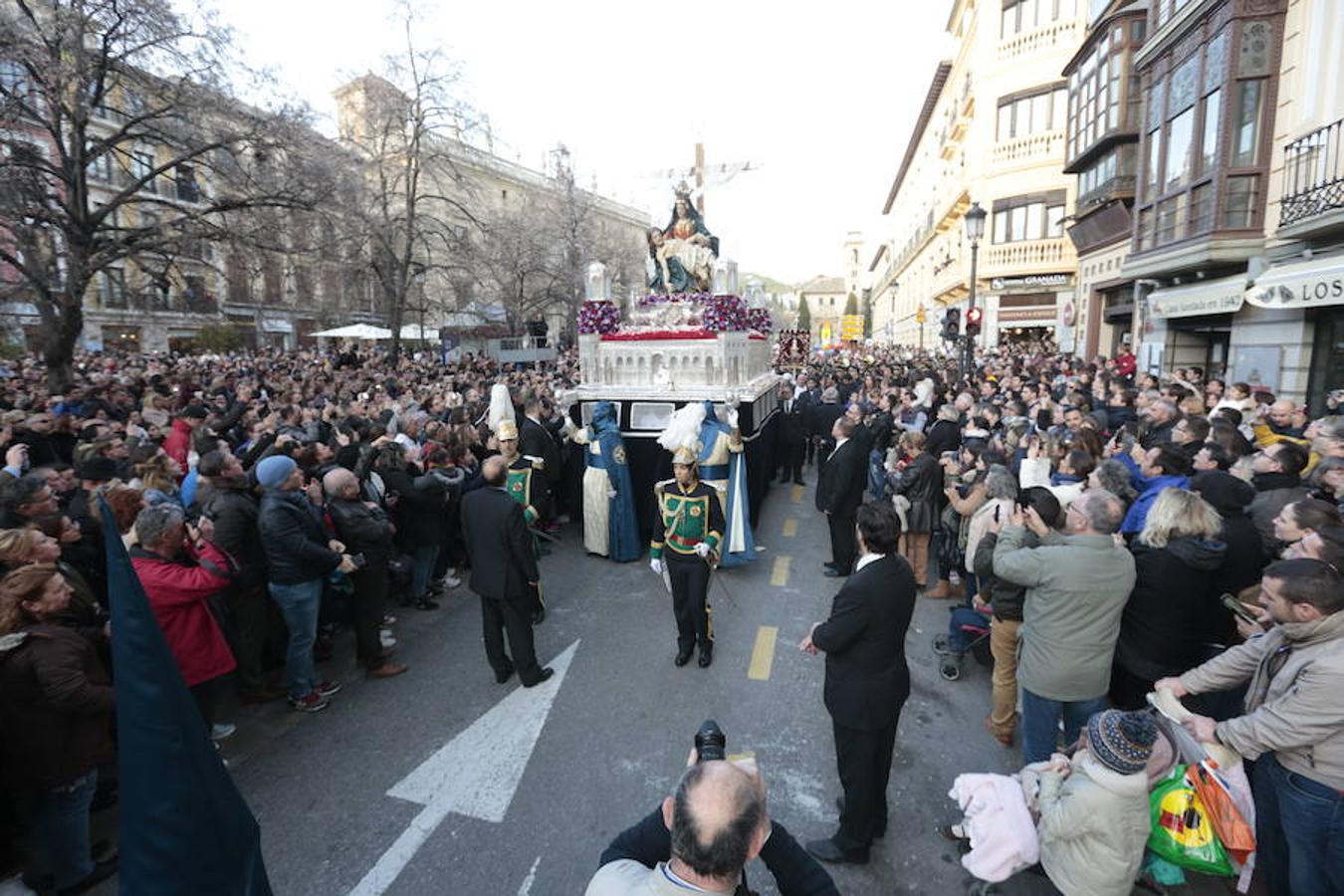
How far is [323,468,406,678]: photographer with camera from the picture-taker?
509cm

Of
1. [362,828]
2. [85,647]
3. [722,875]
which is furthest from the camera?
[362,828]

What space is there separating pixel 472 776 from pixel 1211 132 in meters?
16.0

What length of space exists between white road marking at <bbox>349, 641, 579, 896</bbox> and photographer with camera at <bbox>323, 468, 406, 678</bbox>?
1.23 metres

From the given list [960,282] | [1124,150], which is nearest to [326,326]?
[960,282]

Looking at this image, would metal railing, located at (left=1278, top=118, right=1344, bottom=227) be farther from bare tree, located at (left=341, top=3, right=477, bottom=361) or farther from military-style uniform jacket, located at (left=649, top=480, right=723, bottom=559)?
bare tree, located at (left=341, top=3, right=477, bottom=361)

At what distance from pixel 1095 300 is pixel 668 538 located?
21.0m

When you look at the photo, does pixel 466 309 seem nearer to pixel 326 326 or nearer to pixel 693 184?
pixel 326 326

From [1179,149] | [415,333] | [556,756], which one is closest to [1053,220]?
[1179,149]

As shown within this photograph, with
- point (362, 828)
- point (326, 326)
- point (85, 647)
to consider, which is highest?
point (326, 326)

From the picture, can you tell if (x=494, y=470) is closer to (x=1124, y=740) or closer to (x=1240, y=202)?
(x=1124, y=740)

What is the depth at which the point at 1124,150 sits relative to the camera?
17.6m

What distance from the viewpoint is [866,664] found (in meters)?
3.27

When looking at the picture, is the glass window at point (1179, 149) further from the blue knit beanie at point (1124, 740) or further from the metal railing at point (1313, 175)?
the blue knit beanie at point (1124, 740)

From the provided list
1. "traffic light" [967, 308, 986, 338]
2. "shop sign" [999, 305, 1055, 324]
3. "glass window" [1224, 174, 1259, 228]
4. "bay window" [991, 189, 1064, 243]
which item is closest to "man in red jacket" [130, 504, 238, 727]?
"traffic light" [967, 308, 986, 338]
